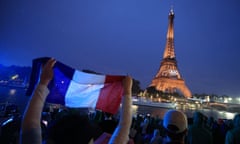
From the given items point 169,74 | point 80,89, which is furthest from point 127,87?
point 169,74

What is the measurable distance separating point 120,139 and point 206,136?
117 inches

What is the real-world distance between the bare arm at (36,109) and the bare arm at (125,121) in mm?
596

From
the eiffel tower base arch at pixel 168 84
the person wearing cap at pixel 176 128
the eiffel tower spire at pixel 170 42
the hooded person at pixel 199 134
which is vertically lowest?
the hooded person at pixel 199 134

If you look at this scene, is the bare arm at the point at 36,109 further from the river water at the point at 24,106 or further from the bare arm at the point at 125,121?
the river water at the point at 24,106

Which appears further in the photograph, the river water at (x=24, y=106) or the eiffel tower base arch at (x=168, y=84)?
the eiffel tower base arch at (x=168, y=84)

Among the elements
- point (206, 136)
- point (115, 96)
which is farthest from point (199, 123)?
point (115, 96)

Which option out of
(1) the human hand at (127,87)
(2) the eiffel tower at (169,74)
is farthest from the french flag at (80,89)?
(2) the eiffel tower at (169,74)

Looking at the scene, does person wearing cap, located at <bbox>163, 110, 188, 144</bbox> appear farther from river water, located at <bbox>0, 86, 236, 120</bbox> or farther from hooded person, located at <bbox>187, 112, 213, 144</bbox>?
river water, located at <bbox>0, 86, 236, 120</bbox>

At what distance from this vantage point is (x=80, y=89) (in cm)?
340

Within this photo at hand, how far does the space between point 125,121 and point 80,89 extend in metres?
1.67

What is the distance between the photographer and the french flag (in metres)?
3.25

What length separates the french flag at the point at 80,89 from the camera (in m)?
3.25

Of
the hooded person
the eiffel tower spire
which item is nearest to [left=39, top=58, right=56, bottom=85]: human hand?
the hooded person

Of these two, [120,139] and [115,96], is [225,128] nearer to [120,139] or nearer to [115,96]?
[115,96]
